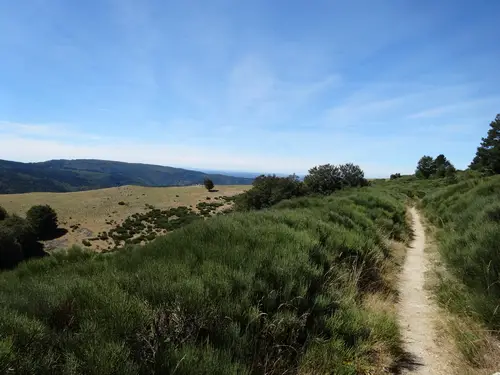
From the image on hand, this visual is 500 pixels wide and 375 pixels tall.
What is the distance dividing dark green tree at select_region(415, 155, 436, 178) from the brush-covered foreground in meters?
81.7

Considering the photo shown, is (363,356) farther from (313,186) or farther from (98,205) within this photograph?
(98,205)

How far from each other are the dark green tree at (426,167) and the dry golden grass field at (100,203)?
47.3 meters

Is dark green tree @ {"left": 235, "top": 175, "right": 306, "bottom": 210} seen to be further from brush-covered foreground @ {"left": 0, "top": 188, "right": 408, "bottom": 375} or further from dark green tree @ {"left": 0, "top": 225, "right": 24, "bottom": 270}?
brush-covered foreground @ {"left": 0, "top": 188, "right": 408, "bottom": 375}

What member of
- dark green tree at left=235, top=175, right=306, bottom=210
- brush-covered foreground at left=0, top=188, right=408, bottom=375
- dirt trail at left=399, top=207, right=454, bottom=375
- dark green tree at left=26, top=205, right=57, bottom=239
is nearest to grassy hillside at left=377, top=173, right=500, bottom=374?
dirt trail at left=399, top=207, right=454, bottom=375

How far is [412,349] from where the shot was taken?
5.24 m

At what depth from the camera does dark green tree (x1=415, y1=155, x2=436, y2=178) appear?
78.4 metres

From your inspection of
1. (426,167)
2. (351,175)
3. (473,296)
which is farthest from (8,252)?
(426,167)

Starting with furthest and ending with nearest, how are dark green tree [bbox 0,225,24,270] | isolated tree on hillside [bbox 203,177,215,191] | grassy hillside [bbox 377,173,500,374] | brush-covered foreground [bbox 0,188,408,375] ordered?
isolated tree on hillside [bbox 203,177,215,191]
dark green tree [bbox 0,225,24,270]
grassy hillside [bbox 377,173,500,374]
brush-covered foreground [bbox 0,188,408,375]

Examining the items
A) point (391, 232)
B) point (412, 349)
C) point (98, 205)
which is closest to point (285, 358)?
point (412, 349)

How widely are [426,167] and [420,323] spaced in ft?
275

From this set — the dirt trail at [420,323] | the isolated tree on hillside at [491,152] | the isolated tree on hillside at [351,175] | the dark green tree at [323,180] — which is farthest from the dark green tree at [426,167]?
the dirt trail at [420,323]

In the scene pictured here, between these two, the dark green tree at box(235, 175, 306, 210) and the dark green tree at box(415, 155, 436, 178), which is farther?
the dark green tree at box(415, 155, 436, 178)

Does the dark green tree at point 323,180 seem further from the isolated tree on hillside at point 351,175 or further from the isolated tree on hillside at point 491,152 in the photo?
the isolated tree on hillside at point 491,152

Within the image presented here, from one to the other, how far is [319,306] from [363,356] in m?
0.93
